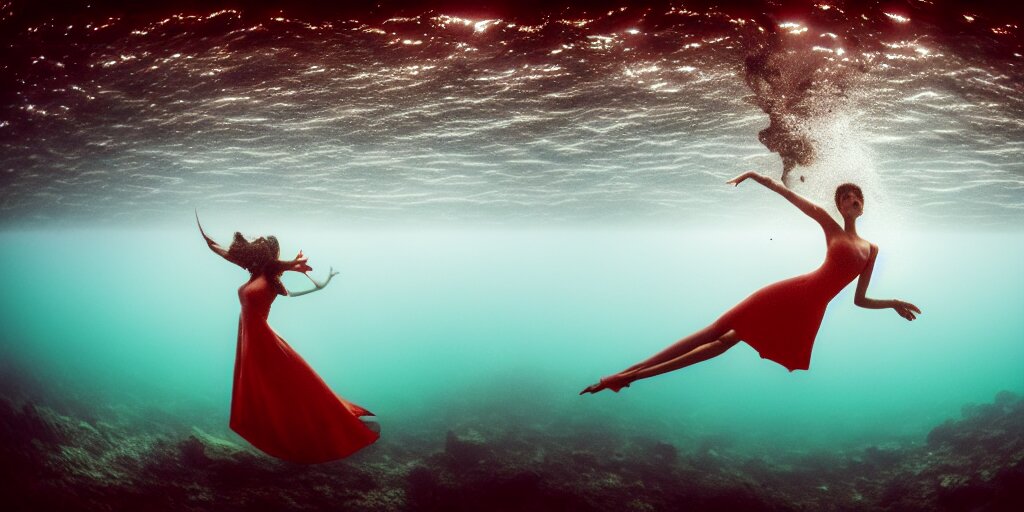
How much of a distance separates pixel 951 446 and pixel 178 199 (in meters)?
36.6

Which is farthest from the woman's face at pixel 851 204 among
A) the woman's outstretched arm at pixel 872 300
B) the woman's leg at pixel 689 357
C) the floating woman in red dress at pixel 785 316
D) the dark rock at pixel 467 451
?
the dark rock at pixel 467 451

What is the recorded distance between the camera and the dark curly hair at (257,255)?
4633 millimetres

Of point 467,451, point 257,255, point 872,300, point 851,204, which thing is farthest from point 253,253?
point 467,451

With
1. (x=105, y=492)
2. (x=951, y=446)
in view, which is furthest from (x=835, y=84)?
(x=951, y=446)

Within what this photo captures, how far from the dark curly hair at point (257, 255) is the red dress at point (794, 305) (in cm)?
446

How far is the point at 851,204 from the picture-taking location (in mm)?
4086

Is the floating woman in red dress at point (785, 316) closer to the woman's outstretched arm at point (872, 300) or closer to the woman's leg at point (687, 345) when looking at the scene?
the woman's leg at point (687, 345)

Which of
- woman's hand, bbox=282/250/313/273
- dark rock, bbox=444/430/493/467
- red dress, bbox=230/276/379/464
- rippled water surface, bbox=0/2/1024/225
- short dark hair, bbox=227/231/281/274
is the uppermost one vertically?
rippled water surface, bbox=0/2/1024/225

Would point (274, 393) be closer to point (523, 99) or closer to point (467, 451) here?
point (523, 99)

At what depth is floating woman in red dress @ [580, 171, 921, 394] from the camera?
3.93 metres

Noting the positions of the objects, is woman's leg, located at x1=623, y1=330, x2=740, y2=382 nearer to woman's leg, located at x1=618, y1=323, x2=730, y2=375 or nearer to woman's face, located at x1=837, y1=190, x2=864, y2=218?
woman's leg, located at x1=618, y1=323, x2=730, y2=375

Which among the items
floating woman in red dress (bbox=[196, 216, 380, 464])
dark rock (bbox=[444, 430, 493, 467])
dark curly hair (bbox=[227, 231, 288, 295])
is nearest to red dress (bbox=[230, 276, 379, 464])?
floating woman in red dress (bbox=[196, 216, 380, 464])

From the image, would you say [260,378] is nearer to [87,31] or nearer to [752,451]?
[87,31]

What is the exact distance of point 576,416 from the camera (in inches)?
1045
